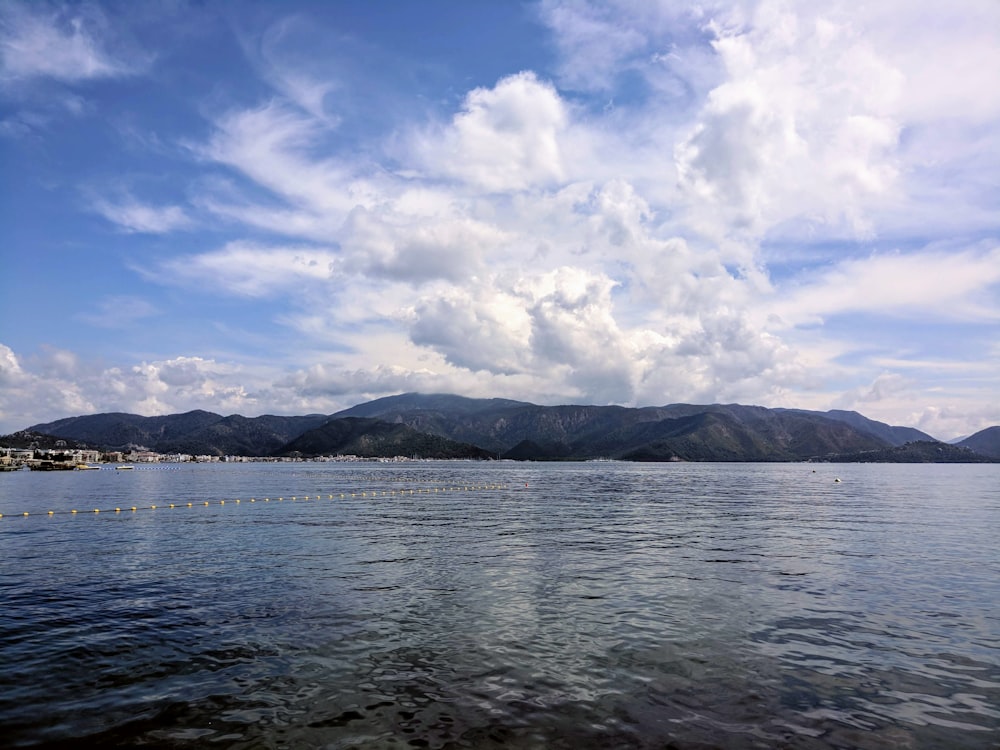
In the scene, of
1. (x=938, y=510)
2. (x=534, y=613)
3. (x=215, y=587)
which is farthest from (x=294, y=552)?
(x=938, y=510)

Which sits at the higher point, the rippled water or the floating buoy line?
the rippled water

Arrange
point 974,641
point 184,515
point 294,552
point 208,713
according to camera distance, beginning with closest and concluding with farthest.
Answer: point 208,713 → point 974,641 → point 294,552 → point 184,515

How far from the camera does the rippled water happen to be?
15.0 metres

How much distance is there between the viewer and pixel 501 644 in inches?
830

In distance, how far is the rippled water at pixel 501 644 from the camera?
591 inches

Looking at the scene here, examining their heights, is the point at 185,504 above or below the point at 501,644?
below

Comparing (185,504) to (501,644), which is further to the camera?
(185,504)

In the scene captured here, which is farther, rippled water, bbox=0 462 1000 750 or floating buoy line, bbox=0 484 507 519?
floating buoy line, bbox=0 484 507 519

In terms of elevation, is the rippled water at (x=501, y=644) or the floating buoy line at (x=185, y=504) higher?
the rippled water at (x=501, y=644)

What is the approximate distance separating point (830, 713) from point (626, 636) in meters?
7.45

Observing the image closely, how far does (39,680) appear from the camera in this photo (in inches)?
718

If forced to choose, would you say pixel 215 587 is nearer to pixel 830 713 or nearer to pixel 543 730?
pixel 543 730

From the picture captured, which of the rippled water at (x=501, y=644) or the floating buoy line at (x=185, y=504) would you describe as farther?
the floating buoy line at (x=185, y=504)

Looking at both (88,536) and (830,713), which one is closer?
(830,713)
